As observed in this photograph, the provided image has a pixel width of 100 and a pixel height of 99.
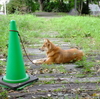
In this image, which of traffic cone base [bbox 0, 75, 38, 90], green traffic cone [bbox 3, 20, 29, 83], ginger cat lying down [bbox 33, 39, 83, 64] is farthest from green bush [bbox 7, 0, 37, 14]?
traffic cone base [bbox 0, 75, 38, 90]

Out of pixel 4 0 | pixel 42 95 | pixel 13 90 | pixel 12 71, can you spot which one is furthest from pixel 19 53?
pixel 4 0

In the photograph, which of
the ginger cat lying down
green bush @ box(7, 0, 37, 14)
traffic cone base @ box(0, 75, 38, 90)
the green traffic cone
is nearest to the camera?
traffic cone base @ box(0, 75, 38, 90)

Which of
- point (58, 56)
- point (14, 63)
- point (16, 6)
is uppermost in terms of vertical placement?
point (16, 6)

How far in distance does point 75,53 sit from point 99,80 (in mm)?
1517

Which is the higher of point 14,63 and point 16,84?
point 14,63

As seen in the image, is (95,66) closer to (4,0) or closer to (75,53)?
(75,53)

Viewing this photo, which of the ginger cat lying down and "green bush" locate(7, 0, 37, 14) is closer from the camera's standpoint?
the ginger cat lying down

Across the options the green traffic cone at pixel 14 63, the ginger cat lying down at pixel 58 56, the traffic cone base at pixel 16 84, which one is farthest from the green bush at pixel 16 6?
the traffic cone base at pixel 16 84

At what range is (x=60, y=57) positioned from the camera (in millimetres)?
5457

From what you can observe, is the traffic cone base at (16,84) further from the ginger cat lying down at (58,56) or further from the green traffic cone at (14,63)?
the ginger cat lying down at (58,56)

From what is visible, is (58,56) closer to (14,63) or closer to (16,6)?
(14,63)

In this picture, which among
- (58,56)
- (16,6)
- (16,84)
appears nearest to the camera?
(16,84)

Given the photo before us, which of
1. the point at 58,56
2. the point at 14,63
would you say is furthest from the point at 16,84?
the point at 58,56

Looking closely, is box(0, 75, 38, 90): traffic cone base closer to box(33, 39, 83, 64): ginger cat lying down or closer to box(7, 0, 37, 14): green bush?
box(33, 39, 83, 64): ginger cat lying down
